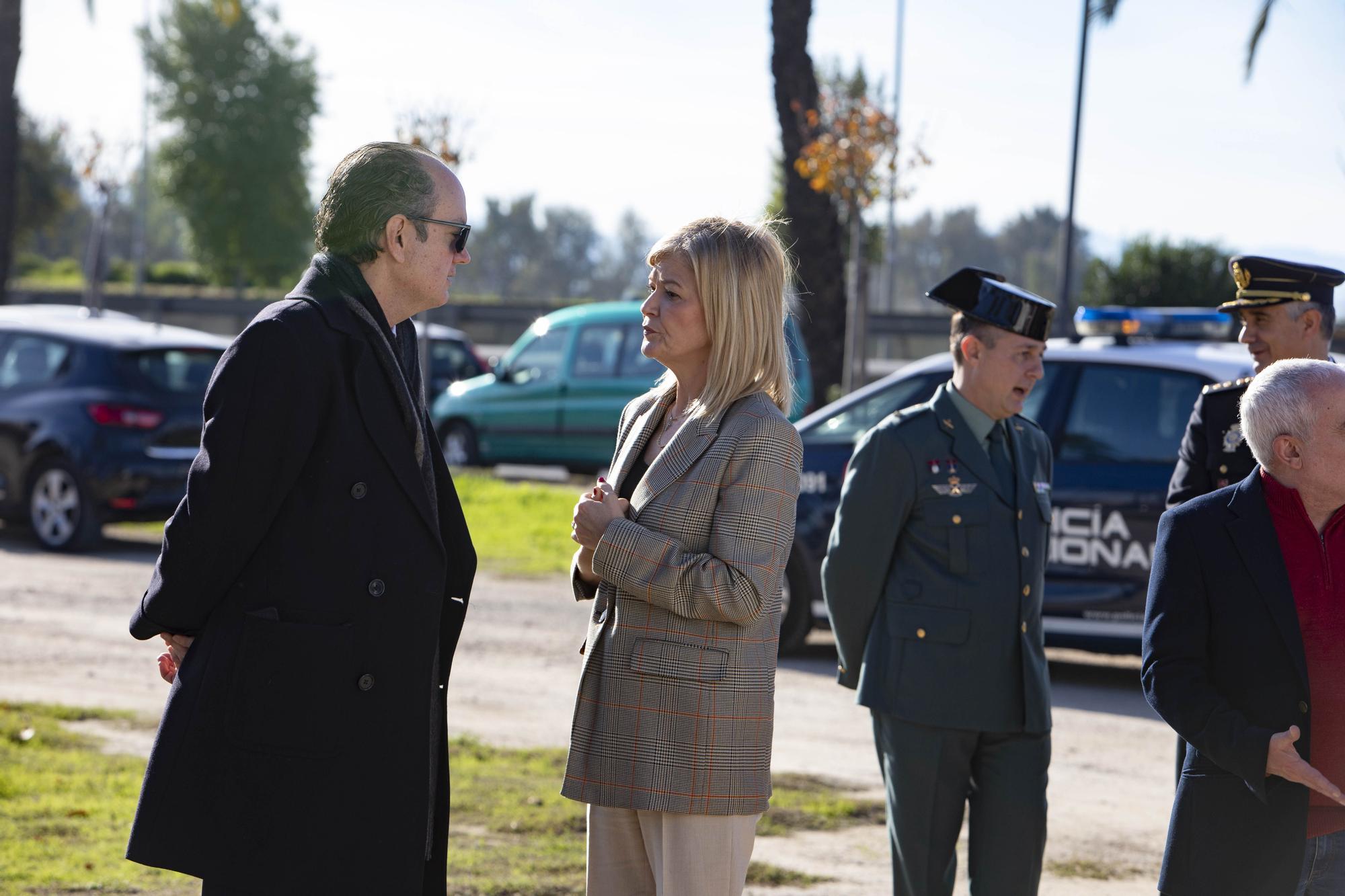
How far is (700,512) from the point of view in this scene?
3109mm

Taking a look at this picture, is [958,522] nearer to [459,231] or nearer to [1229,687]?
[1229,687]

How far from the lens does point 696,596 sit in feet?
9.90

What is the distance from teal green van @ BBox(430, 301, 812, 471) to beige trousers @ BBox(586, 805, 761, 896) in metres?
14.0

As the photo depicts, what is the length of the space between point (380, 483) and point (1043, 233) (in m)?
117

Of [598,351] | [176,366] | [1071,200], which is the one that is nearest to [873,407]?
[176,366]

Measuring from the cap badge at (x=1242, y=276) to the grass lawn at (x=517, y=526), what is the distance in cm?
790

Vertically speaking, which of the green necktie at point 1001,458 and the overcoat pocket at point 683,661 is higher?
the green necktie at point 1001,458

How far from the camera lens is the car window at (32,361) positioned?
40.5ft

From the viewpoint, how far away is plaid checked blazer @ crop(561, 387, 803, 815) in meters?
3.04

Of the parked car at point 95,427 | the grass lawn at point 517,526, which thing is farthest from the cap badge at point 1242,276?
the parked car at point 95,427

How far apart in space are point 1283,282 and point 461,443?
15758 mm

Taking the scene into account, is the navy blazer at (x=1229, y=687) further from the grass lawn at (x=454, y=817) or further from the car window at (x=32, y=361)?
the car window at (x=32, y=361)

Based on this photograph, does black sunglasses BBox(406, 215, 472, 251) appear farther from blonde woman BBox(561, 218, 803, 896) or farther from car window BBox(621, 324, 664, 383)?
car window BBox(621, 324, 664, 383)

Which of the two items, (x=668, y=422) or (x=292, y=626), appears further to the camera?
(x=668, y=422)
